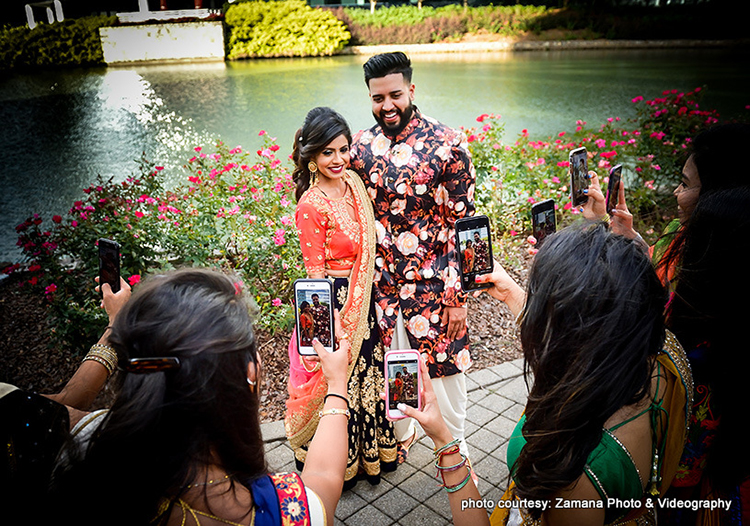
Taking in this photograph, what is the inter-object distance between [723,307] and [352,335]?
1.58 m

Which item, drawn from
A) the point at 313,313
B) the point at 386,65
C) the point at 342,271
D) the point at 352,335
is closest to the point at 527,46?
the point at 386,65

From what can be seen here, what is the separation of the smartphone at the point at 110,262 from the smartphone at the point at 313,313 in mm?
734

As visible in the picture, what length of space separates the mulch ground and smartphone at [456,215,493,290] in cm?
145

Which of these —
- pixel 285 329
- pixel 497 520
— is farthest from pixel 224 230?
pixel 497 520

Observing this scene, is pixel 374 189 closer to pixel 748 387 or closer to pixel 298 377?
pixel 298 377

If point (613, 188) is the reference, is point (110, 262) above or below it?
below

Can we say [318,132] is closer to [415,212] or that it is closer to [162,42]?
[415,212]

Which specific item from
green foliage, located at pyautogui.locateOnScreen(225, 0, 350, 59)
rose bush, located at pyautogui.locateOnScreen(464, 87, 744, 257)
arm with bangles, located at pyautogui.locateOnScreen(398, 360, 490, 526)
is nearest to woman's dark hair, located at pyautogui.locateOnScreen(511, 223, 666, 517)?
arm with bangles, located at pyautogui.locateOnScreen(398, 360, 490, 526)

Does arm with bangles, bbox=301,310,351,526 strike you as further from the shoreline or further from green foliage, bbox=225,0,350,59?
the shoreline

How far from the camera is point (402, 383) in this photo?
1.81m

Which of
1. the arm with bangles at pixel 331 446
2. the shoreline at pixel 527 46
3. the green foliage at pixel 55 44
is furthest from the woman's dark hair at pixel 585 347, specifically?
the shoreline at pixel 527 46

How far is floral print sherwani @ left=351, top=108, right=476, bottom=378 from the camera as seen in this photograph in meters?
2.49

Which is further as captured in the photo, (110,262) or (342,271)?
(342,271)

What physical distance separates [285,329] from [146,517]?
2.90 m
